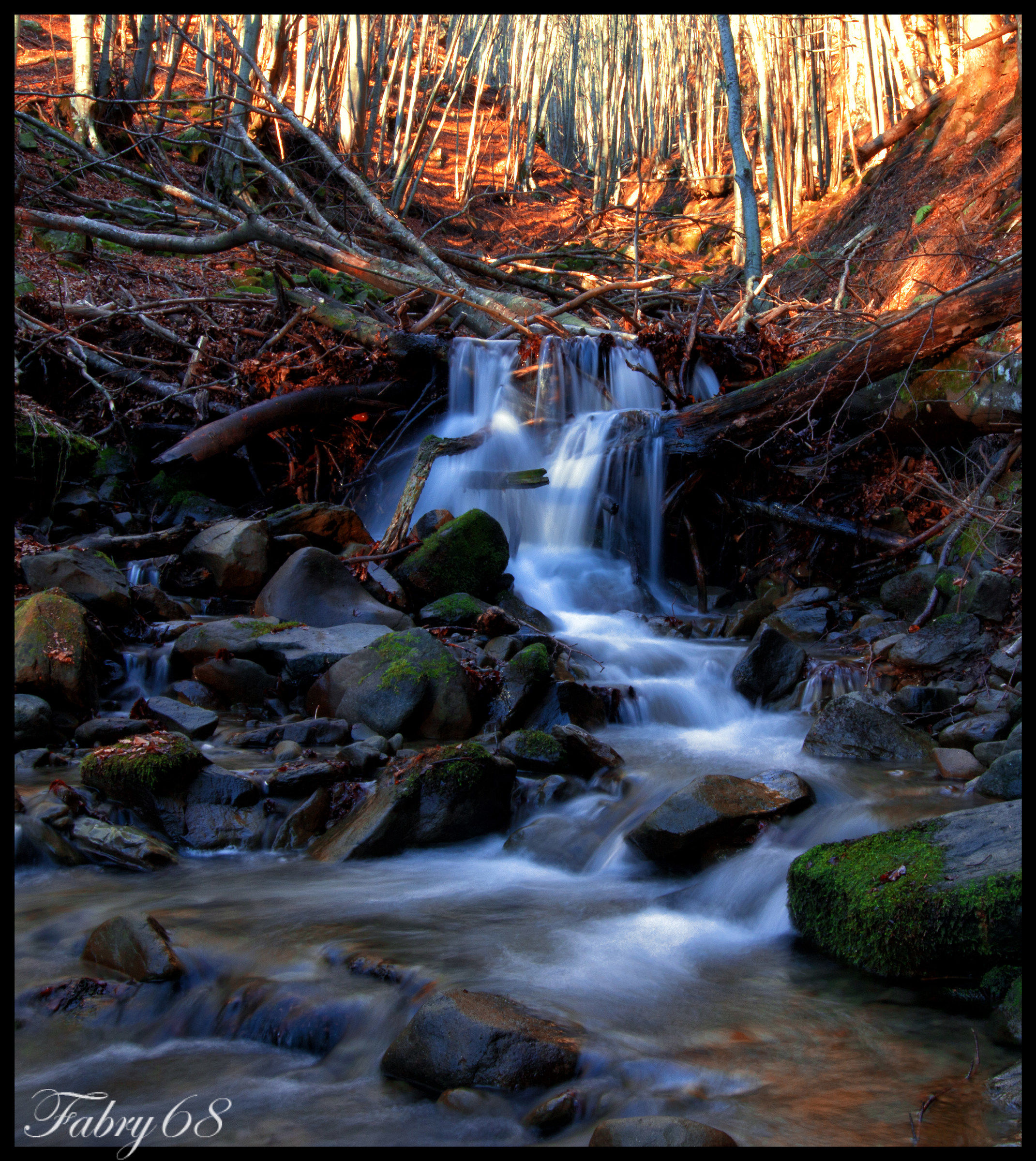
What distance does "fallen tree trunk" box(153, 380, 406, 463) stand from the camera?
825 centimetres

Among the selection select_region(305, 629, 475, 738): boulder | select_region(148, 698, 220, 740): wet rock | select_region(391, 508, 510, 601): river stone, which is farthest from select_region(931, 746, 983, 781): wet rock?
select_region(148, 698, 220, 740): wet rock

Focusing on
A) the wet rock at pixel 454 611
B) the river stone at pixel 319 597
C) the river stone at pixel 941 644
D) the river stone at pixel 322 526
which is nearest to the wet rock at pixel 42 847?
the river stone at pixel 319 597

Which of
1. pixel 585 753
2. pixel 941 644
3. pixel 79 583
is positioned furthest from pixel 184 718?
pixel 941 644

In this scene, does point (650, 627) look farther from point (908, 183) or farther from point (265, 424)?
point (908, 183)

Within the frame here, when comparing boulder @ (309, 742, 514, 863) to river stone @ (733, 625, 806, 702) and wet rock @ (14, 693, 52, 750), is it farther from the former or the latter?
river stone @ (733, 625, 806, 702)

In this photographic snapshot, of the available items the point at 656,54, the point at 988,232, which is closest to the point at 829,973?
the point at 988,232

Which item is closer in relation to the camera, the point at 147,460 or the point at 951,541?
the point at 951,541

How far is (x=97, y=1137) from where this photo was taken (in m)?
2.32

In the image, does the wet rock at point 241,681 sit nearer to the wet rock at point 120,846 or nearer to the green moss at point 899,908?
the wet rock at point 120,846

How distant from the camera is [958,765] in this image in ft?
15.2

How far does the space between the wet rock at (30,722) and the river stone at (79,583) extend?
4.22 feet

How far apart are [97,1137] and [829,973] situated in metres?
2.43

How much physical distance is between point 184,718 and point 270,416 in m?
4.15

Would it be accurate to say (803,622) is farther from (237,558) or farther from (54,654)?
(54,654)
